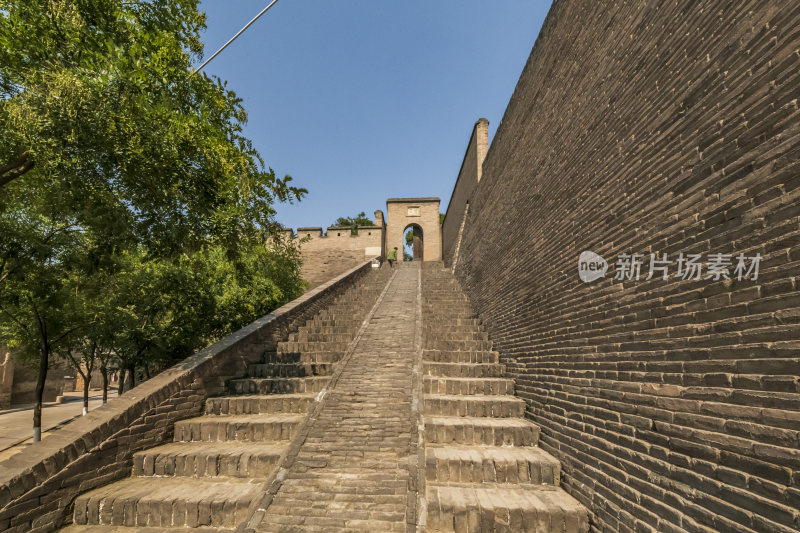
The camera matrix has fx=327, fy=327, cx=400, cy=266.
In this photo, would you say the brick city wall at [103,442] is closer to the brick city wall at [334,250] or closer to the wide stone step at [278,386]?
the wide stone step at [278,386]

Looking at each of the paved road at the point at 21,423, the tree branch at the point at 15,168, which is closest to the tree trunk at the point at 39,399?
the paved road at the point at 21,423

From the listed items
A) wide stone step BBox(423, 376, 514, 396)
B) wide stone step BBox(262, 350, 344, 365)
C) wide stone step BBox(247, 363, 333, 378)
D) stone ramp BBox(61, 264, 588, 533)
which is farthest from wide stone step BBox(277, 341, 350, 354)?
wide stone step BBox(423, 376, 514, 396)

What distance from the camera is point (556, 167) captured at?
16.4 feet

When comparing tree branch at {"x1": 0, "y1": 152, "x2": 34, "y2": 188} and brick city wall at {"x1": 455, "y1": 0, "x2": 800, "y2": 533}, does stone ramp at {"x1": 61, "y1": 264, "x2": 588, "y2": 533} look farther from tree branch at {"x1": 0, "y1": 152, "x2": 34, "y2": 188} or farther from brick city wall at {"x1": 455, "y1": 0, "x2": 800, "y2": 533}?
tree branch at {"x1": 0, "y1": 152, "x2": 34, "y2": 188}

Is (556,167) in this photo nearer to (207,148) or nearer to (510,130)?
(510,130)

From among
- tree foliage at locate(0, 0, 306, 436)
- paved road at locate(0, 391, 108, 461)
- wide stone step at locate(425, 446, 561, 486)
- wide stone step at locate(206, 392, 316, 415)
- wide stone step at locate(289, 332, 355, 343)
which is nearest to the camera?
wide stone step at locate(425, 446, 561, 486)

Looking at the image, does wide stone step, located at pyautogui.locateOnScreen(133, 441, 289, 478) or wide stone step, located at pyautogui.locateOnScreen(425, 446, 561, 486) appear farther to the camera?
wide stone step, located at pyautogui.locateOnScreen(133, 441, 289, 478)

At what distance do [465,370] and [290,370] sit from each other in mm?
3148

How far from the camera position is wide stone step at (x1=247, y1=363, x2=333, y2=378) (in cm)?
585

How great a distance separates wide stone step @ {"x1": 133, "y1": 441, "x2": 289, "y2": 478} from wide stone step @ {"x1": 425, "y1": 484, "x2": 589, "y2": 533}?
1.90 metres

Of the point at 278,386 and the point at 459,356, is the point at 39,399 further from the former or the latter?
the point at 459,356

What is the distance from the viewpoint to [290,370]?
19.3 feet

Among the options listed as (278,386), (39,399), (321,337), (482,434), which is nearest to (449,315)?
(321,337)

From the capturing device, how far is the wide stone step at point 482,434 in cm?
425
